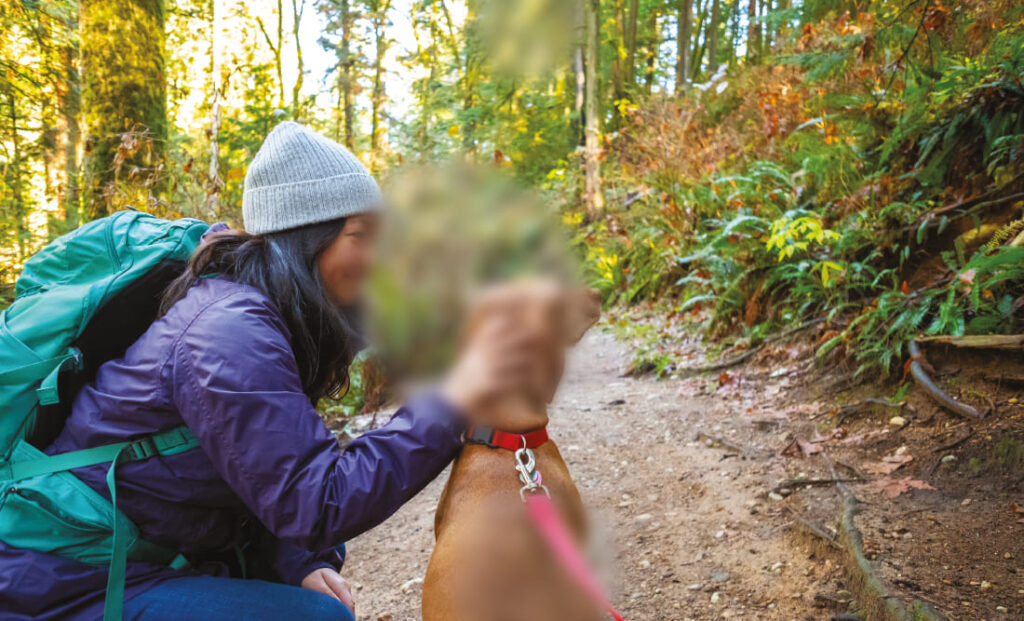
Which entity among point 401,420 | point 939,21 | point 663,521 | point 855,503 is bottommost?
point 663,521

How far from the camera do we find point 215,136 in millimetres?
4434

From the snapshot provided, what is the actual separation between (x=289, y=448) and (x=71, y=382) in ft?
2.37

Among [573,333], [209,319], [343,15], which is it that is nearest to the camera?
[573,333]

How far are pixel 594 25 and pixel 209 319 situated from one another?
993 mm

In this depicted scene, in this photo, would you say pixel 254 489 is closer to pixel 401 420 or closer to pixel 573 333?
pixel 401 420

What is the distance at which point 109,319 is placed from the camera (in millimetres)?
1545

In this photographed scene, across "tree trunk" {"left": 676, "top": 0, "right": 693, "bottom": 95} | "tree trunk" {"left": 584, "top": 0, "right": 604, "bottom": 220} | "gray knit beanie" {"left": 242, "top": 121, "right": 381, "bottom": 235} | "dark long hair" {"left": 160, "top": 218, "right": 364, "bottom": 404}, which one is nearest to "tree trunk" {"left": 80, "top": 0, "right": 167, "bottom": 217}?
"dark long hair" {"left": 160, "top": 218, "right": 364, "bottom": 404}

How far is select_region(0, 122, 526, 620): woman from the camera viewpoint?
1214 millimetres

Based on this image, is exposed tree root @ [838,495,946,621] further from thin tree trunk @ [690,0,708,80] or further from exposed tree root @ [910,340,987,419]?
thin tree trunk @ [690,0,708,80]

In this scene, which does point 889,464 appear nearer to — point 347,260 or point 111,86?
point 347,260

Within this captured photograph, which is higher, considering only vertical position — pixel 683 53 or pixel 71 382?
pixel 683 53

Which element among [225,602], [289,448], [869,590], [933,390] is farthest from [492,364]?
[933,390]

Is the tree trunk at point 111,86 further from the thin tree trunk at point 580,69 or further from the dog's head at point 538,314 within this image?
the dog's head at point 538,314

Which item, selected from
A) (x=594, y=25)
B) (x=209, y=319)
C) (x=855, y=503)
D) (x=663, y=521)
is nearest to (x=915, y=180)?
(x=855, y=503)
